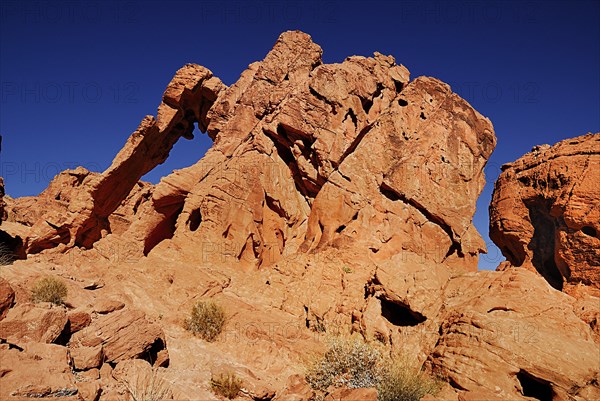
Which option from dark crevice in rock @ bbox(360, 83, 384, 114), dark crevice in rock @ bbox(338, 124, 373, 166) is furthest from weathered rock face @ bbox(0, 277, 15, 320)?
dark crevice in rock @ bbox(360, 83, 384, 114)

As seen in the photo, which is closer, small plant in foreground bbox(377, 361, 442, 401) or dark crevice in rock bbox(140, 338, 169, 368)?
dark crevice in rock bbox(140, 338, 169, 368)

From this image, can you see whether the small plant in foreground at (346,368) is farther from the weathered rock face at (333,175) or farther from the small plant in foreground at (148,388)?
the weathered rock face at (333,175)

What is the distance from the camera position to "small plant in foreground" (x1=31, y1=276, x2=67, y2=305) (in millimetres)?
9672

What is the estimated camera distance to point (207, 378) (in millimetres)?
9672

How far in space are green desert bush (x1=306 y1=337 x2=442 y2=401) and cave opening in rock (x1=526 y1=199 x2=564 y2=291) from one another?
389 inches

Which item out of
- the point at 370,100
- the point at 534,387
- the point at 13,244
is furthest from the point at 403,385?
the point at 13,244

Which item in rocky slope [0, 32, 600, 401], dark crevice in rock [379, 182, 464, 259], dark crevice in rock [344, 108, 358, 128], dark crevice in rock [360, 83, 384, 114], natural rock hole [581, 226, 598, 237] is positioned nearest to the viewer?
rocky slope [0, 32, 600, 401]

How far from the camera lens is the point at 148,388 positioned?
7.75m

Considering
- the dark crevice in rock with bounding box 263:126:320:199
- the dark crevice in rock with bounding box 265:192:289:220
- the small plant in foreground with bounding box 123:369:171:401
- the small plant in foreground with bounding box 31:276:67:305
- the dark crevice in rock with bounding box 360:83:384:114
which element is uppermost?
the dark crevice in rock with bounding box 360:83:384:114

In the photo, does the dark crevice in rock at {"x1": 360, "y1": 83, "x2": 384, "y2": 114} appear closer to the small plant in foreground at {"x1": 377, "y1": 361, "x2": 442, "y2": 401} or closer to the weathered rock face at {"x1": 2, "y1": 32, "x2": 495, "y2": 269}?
the weathered rock face at {"x1": 2, "y1": 32, "x2": 495, "y2": 269}

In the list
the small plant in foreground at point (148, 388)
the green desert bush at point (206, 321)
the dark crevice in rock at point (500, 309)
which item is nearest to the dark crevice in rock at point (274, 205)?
the green desert bush at point (206, 321)

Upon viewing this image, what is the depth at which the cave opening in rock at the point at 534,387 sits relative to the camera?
10273 millimetres

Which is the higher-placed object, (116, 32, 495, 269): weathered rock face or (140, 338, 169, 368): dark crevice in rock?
(116, 32, 495, 269): weathered rock face

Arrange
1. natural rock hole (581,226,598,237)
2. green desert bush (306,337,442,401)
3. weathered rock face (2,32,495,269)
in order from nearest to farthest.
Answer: green desert bush (306,337,442,401) → natural rock hole (581,226,598,237) → weathered rock face (2,32,495,269)
